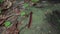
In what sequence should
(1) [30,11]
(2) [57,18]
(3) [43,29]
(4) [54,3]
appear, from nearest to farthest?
(3) [43,29], (2) [57,18], (1) [30,11], (4) [54,3]

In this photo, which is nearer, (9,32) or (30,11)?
(9,32)

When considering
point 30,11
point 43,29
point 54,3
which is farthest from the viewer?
point 54,3

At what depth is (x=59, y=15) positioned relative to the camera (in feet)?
8.38

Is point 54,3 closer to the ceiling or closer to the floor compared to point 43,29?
closer to the ceiling

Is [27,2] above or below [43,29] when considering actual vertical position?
above

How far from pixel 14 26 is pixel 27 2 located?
658 mm

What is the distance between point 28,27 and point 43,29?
22 centimetres

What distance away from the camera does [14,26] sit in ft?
7.92

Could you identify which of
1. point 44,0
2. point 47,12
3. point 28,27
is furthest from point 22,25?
point 44,0

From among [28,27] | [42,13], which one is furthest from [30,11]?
[28,27]

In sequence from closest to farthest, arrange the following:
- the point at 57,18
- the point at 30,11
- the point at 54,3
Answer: the point at 57,18 → the point at 30,11 → the point at 54,3

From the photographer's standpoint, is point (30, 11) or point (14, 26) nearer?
point (14, 26)

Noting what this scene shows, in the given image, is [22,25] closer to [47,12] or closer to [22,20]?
[22,20]

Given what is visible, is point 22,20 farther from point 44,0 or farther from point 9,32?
point 44,0
